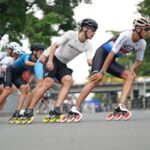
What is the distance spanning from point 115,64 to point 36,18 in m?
35.0

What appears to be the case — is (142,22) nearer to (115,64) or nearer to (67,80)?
(115,64)

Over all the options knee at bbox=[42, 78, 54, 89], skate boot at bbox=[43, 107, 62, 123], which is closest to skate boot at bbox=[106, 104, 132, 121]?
skate boot at bbox=[43, 107, 62, 123]

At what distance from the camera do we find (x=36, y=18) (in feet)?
151

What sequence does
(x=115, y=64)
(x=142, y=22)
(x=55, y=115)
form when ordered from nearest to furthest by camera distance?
(x=142, y=22) < (x=55, y=115) < (x=115, y=64)

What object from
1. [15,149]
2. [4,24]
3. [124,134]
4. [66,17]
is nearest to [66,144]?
[15,149]

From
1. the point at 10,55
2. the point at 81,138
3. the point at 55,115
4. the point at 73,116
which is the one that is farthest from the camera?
the point at 10,55

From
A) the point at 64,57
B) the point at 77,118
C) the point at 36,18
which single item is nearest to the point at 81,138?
the point at 77,118

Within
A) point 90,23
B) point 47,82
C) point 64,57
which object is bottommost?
point 47,82

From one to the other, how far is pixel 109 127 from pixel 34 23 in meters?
37.0

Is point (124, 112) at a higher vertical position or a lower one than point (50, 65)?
lower

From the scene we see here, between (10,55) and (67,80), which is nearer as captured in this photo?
(67,80)

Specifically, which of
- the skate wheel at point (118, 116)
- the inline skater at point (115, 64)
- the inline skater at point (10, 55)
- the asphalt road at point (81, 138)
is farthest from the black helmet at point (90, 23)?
the inline skater at point (10, 55)

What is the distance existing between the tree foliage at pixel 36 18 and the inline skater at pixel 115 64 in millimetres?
21840

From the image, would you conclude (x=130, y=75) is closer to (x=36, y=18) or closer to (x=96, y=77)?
(x=96, y=77)
